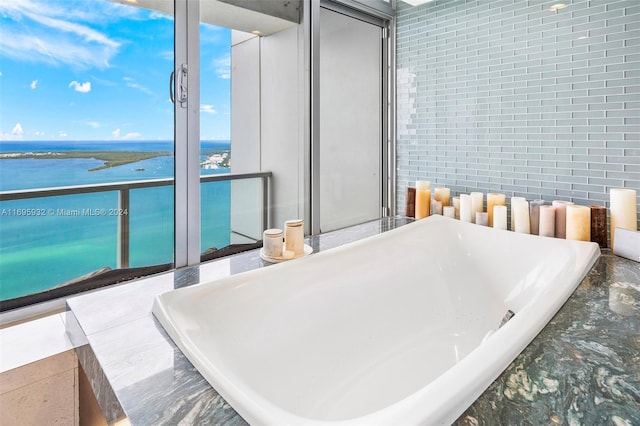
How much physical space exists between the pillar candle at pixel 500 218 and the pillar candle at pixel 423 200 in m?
0.49

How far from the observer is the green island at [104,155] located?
1.54 metres

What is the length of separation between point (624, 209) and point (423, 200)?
1124 millimetres

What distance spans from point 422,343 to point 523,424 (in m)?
1.26

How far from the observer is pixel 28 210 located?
5.22 feet

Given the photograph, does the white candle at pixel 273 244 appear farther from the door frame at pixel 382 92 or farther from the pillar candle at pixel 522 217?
the pillar candle at pixel 522 217

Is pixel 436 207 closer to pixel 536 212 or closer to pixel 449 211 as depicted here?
pixel 449 211

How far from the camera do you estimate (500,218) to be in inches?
93.1

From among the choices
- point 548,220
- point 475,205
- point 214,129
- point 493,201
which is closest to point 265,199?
point 214,129

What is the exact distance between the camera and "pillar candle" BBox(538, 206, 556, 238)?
7.16ft

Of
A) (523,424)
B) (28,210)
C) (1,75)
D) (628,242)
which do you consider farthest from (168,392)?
(628,242)

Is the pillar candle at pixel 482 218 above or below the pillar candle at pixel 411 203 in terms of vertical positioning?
below

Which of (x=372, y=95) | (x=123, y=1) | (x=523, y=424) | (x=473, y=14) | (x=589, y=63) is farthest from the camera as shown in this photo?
(x=372, y=95)

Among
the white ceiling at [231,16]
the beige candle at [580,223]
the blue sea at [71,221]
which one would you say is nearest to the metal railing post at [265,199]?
the blue sea at [71,221]

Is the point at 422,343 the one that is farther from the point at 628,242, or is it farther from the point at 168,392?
the point at 168,392
